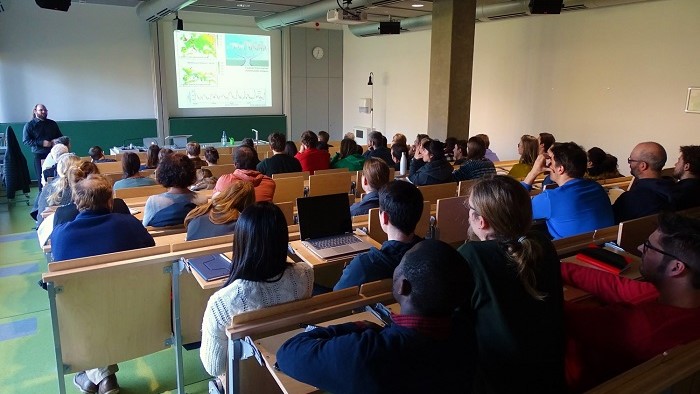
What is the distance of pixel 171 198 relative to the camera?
3.40 meters

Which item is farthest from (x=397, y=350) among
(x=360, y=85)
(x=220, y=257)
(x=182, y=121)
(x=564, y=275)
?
(x=360, y=85)

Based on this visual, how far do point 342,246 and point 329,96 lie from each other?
9.85 metres

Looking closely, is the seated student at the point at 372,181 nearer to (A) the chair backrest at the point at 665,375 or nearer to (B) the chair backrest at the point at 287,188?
(B) the chair backrest at the point at 287,188

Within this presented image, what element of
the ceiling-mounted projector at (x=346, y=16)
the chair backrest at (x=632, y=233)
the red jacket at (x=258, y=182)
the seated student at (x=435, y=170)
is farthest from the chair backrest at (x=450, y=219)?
the ceiling-mounted projector at (x=346, y=16)

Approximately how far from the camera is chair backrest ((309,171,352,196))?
15.3 feet

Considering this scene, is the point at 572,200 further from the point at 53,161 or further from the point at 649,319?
the point at 53,161

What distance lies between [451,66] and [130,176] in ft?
15.3

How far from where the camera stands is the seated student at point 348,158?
6082 mm

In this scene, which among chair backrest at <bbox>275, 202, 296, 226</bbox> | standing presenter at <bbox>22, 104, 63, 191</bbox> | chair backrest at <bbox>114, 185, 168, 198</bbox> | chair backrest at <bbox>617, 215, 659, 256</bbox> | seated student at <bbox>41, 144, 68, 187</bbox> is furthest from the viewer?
standing presenter at <bbox>22, 104, 63, 191</bbox>

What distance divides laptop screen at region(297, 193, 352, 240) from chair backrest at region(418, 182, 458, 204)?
127 centimetres

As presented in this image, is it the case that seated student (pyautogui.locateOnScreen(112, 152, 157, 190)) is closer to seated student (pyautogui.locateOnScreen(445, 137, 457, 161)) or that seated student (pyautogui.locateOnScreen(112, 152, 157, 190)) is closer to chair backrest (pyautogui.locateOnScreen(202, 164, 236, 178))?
chair backrest (pyautogui.locateOnScreen(202, 164, 236, 178))

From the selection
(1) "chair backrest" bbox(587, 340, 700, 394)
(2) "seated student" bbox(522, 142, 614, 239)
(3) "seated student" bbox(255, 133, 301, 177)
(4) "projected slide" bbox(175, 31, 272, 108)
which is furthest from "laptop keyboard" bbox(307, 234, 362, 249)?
(4) "projected slide" bbox(175, 31, 272, 108)

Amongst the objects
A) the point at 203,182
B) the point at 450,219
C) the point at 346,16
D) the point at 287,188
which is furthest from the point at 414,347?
the point at 346,16

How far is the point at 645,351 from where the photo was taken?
1.57 metres
